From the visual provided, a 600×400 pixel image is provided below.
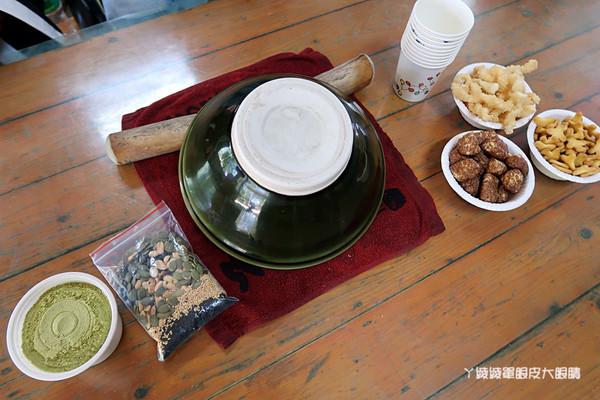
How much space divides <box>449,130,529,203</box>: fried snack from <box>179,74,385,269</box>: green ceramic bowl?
9.6 inches

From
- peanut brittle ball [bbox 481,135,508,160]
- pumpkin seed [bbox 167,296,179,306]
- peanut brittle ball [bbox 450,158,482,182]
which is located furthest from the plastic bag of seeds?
peanut brittle ball [bbox 481,135,508,160]

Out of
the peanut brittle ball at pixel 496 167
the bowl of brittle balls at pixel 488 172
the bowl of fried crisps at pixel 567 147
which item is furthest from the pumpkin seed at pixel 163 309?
the bowl of fried crisps at pixel 567 147

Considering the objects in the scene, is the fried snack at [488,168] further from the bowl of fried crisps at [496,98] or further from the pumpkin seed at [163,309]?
the pumpkin seed at [163,309]

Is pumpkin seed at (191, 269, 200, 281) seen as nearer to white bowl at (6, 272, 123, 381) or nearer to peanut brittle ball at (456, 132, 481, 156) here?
white bowl at (6, 272, 123, 381)

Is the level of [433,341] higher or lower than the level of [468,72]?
lower

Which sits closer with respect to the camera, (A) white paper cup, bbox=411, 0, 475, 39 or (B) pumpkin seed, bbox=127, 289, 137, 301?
(B) pumpkin seed, bbox=127, 289, 137, 301

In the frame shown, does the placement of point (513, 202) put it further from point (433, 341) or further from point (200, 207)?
point (200, 207)

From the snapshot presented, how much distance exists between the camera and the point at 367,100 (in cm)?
112

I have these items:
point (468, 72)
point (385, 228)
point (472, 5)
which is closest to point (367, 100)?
point (468, 72)

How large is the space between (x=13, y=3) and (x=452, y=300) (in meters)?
1.38

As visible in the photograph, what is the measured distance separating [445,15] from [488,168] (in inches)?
16.4

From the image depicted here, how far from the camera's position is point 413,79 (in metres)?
1.03

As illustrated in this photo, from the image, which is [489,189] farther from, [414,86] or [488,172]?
[414,86]

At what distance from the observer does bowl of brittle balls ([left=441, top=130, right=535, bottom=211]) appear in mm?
891
